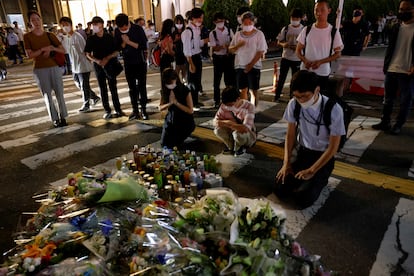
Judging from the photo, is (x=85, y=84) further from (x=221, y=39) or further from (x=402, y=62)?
(x=402, y=62)

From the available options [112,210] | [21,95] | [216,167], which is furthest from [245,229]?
[21,95]

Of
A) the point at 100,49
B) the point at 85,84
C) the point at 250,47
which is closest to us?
the point at 250,47

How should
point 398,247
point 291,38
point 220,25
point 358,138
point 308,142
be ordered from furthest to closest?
point 291,38 < point 220,25 < point 358,138 < point 308,142 < point 398,247

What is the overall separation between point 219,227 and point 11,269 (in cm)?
128

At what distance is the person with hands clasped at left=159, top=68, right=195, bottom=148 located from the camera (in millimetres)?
5102

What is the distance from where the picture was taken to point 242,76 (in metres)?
6.62

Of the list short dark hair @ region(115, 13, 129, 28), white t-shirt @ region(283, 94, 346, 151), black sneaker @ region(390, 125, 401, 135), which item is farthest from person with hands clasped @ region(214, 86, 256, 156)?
short dark hair @ region(115, 13, 129, 28)

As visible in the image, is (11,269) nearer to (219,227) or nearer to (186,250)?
(186,250)

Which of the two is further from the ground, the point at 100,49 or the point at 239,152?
the point at 100,49

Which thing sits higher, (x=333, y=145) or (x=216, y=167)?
(x=333, y=145)

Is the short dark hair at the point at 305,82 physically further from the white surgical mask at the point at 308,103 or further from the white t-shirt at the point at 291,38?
the white t-shirt at the point at 291,38

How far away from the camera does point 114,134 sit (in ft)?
20.2

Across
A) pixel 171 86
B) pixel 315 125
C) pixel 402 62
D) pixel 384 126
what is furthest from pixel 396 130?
pixel 171 86

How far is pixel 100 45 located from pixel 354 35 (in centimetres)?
762
